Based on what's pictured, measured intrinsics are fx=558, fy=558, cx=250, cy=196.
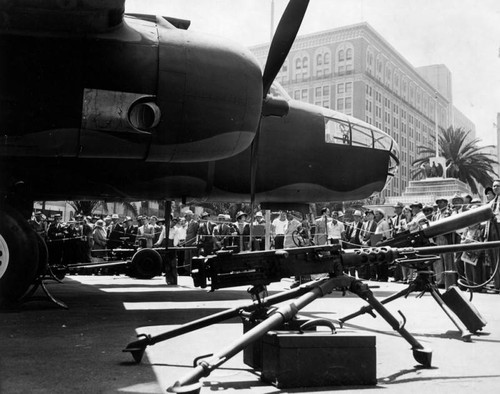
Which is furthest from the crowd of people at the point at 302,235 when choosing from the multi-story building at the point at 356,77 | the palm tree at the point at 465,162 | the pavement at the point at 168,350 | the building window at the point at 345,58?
the building window at the point at 345,58

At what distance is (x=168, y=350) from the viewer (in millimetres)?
5188

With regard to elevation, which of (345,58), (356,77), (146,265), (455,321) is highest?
(345,58)

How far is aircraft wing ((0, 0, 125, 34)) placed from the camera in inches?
203

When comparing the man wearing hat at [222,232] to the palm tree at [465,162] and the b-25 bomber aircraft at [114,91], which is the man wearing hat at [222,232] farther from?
the palm tree at [465,162]

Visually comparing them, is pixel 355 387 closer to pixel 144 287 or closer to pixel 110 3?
pixel 110 3

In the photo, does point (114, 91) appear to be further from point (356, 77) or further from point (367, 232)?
point (356, 77)

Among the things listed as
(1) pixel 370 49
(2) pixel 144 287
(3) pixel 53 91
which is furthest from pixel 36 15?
(1) pixel 370 49

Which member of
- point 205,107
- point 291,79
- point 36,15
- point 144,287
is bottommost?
point 144,287

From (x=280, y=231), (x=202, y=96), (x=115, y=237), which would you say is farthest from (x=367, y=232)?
(x=202, y=96)

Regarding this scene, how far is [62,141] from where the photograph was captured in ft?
19.5

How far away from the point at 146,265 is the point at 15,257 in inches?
148

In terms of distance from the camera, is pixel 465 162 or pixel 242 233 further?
pixel 465 162

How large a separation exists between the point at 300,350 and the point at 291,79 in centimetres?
10078

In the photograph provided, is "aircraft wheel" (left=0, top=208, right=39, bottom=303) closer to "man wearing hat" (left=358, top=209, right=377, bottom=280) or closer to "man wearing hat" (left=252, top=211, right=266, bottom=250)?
"man wearing hat" (left=252, top=211, right=266, bottom=250)
